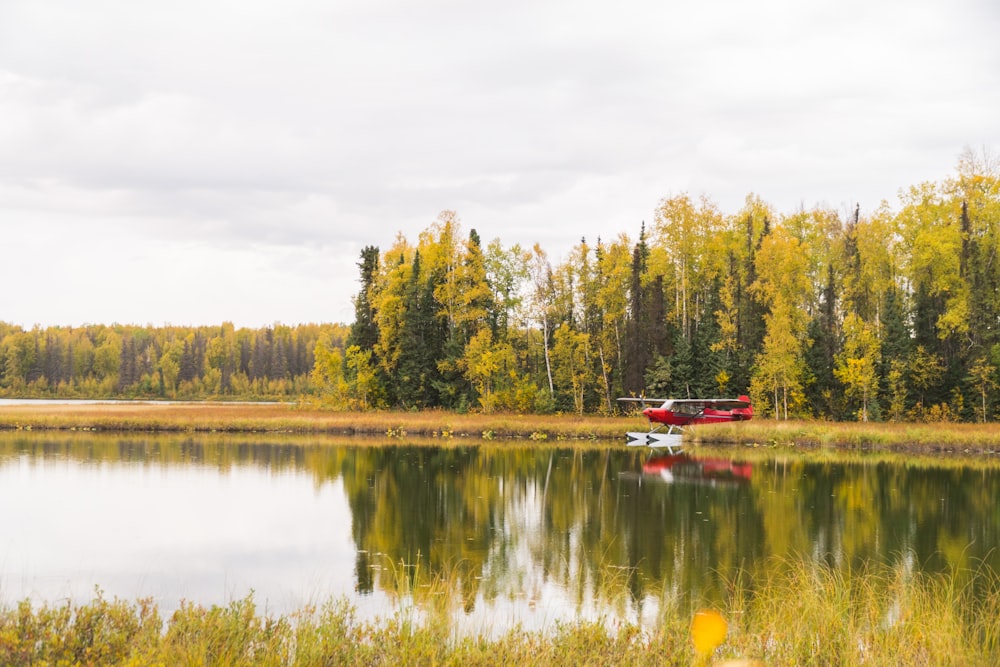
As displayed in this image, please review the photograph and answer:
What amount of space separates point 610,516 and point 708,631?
11140mm

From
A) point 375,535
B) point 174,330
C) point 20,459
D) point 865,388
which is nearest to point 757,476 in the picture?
point 375,535

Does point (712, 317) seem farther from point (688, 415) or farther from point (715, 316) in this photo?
point (688, 415)

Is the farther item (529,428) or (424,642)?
(529,428)

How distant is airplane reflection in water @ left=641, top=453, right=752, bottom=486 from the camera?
90.0 feet

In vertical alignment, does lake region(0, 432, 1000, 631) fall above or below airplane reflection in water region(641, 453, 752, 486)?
above

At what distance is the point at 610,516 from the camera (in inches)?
782

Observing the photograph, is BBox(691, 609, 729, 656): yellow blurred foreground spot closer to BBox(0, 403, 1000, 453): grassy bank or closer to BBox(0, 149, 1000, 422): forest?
BBox(0, 403, 1000, 453): grassy bank

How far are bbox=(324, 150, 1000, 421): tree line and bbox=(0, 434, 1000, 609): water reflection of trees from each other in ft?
55.2

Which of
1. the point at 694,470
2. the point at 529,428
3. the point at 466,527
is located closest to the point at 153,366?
the point at 529,428

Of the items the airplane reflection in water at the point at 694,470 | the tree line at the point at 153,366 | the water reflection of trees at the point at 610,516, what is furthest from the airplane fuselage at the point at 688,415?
the tree line at the point at 153,366

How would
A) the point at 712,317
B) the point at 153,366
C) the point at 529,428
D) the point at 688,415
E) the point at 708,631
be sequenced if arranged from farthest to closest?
the point at 153,366, the point at 712,317, the point at 529,428, the point at 688,415, the point at 708,631

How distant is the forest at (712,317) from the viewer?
1882 inches

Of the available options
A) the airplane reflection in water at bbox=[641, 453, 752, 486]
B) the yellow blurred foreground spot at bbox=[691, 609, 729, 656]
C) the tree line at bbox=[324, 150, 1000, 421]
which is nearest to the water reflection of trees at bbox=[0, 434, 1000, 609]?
the airplane reflection in water at bbox=[641, 453, 752, 486]

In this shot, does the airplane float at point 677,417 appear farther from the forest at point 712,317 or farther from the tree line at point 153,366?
the tree line at point 153,366
